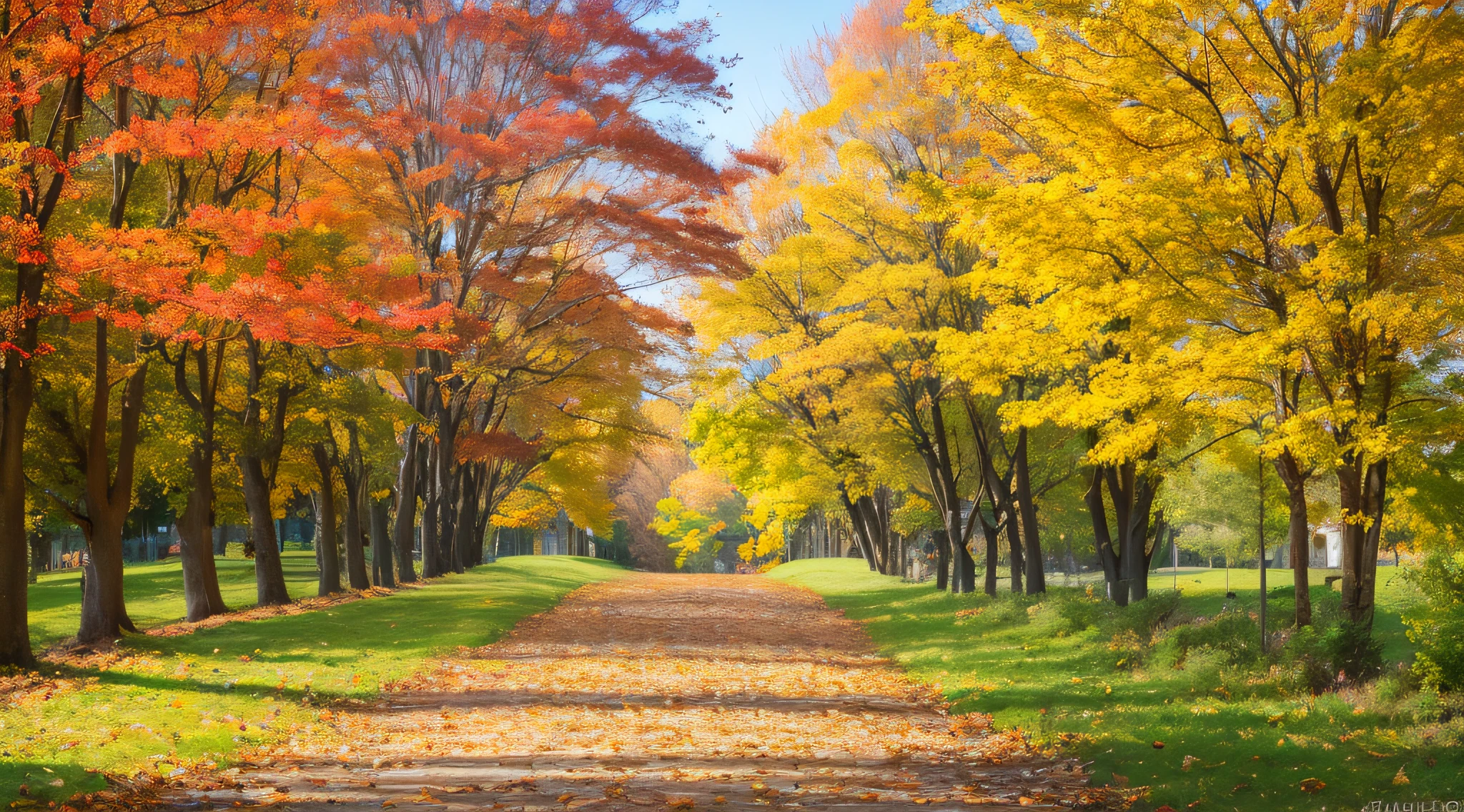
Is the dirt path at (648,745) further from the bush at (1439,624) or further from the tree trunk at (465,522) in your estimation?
the tree trunk at (465,522)

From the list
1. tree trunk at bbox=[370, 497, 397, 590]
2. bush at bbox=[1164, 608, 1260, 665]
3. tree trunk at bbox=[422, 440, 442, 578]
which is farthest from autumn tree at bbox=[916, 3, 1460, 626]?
tree trunk at bbox=[370, 497, 397, 590]

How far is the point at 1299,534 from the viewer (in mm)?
11797

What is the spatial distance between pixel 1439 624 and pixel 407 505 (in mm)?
24081

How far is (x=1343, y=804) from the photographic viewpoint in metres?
6.57

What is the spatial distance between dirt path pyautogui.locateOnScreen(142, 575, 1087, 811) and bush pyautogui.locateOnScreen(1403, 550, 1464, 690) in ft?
9.26

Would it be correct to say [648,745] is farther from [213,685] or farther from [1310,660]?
[1310,660]

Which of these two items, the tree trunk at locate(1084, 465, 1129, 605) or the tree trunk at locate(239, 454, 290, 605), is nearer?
the tree trunk at locate(1084, 465, 1129, 605)

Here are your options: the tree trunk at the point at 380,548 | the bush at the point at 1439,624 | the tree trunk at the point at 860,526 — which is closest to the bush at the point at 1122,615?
the bush at the point at 1439,624

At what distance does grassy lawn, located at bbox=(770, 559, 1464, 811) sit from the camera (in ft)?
22.9

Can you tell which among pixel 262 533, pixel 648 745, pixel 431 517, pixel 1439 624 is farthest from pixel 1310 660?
pixel 431 517

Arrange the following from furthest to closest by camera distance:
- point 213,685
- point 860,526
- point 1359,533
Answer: point 860,526 → point 213,685 → point 1359,533

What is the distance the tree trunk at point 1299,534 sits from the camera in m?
11.5

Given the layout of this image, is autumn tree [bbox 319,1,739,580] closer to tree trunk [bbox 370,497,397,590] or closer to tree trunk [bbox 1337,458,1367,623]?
tree trunk [bbox 370,497,397,590]

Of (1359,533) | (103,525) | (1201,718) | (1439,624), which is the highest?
(103,525)
